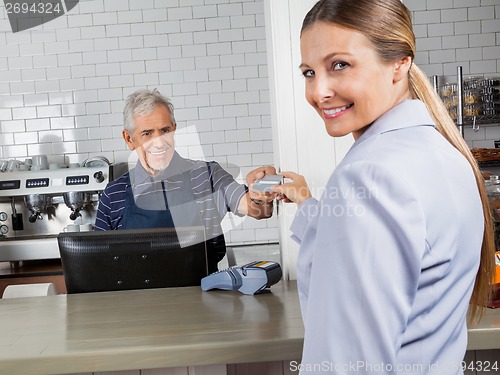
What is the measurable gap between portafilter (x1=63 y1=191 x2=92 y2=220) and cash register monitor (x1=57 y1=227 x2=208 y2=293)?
2.24 m

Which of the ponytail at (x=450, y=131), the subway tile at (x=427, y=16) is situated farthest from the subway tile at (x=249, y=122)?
the ponytail at (x=450, y=131)

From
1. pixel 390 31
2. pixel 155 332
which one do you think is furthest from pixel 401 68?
pixel 155 332

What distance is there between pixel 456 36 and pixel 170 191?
267 centimetres

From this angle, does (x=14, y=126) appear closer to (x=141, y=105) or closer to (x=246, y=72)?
(x=246, y=72)

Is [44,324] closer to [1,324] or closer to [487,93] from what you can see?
[1,324]

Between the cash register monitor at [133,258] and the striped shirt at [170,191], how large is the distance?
94 cm

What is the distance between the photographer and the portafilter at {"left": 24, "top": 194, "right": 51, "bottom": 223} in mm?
4117

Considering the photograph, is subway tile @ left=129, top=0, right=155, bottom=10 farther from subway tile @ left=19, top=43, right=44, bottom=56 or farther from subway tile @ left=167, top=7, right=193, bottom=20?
subway tile @ left=19, top=43, right=44, bottom=56

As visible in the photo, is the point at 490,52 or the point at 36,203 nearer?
the point at 36,203

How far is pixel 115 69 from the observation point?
456 centimetres

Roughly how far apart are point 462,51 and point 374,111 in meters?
3.89

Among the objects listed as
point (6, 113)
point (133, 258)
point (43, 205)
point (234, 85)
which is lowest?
point (43, 205)

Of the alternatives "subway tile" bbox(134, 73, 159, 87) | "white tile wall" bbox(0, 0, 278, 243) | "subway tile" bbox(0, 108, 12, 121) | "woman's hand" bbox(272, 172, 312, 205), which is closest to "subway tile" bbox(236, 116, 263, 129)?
"white tile wall" bbox(0, 0, 278, 243)

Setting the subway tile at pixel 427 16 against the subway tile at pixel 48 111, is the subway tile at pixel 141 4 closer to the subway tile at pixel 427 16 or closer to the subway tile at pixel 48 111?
the subway tile at pixel 48 111
